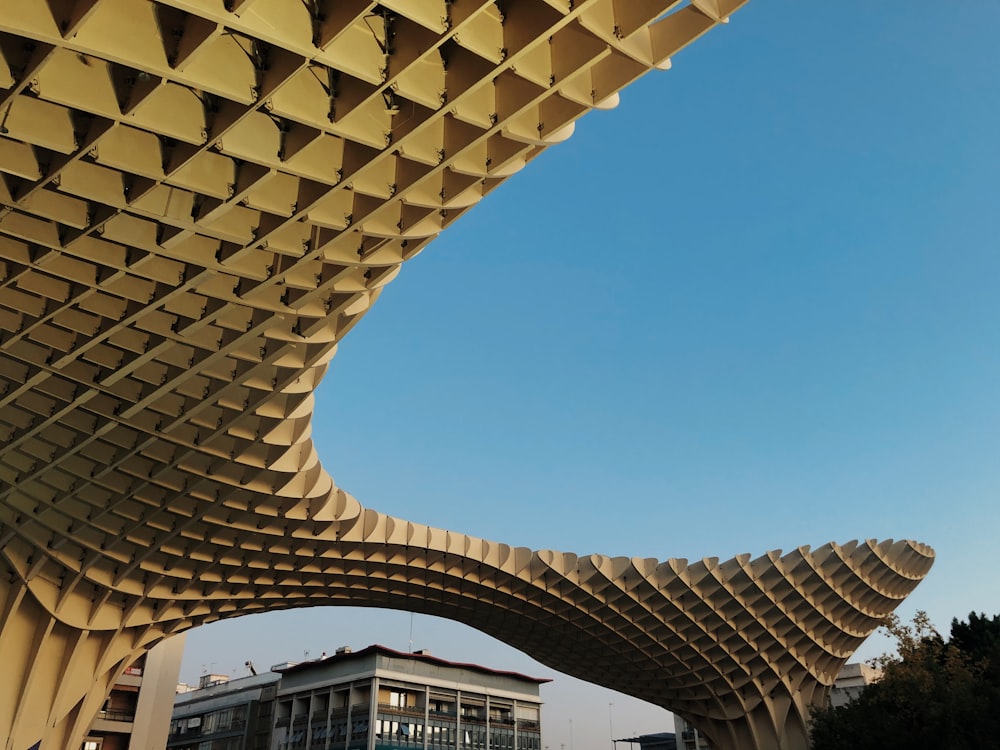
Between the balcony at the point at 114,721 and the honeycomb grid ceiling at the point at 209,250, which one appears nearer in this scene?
the honeycomb grid ceiling at the point at 209,250

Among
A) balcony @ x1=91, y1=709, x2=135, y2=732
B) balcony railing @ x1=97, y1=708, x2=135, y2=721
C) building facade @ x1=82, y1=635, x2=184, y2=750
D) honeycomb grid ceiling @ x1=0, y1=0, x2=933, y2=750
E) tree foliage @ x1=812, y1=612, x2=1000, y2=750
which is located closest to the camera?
honeycomb grid ceiling @ x1=0, y1=0, x2=933, y2=750

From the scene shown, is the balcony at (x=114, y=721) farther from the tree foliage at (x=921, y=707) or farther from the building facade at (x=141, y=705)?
the tree foliage at (x=921, y=707)

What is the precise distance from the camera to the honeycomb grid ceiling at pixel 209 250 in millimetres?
13570

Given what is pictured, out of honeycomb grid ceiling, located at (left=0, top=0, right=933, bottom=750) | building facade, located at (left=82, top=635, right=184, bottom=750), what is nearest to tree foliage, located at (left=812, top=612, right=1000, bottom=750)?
honeycomb grid ceiling, located at (left=0, top=0, right=933, bottom=750)

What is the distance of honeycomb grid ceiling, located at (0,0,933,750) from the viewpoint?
13570 mm

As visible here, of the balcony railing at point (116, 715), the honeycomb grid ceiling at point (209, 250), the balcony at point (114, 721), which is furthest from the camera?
the balcony railing at point (116, 715)

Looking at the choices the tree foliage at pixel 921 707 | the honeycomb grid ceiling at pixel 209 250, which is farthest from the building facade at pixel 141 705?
the tree foliage at pixel 921 707

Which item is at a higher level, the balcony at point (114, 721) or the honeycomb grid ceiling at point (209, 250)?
the honeycomb grid ceiling at point (209, 250)

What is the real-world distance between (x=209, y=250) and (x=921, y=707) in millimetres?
35397

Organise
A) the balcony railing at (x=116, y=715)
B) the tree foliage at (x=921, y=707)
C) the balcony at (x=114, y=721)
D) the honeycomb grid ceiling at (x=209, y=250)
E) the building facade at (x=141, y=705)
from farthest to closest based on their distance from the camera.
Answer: the balcony railing at (x=116, y=715), the building facade at (x=141, y=705), the balcony at (x=114, y=721), the tree foliage at (x=921, y=707), the honeycomb grid ceiling at (x=209, y=250)

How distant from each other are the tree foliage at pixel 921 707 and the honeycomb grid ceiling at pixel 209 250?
21.2m

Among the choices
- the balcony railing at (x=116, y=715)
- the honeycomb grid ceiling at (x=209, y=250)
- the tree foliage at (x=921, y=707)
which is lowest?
the tree foliage at (x=921, y=707)

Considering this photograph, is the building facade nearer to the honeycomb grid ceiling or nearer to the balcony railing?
the balcony railing

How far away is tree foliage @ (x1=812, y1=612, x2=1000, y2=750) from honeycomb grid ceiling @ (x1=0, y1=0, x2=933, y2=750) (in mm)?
21237
